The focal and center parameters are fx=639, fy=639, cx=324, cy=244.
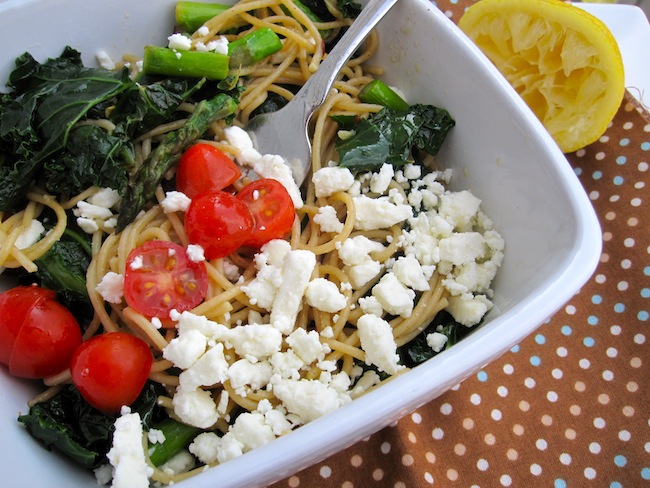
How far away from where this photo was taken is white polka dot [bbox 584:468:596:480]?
2336 millimetres

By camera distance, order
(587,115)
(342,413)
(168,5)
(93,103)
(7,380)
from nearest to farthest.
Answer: (342,413), (7,380), (93,103), (168,5), (587,115)

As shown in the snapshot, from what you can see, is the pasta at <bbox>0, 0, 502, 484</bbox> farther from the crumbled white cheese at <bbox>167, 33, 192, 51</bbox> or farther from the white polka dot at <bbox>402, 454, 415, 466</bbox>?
the white polka dot at <bbox>402, 454, 415, 466</bbox>

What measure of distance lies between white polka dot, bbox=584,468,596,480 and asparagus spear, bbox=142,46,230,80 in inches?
77.9

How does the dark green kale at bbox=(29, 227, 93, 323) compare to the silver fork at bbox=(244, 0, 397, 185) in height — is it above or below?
below

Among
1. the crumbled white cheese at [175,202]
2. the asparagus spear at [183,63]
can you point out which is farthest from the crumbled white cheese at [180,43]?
the crumbled white cheese at [175,202]

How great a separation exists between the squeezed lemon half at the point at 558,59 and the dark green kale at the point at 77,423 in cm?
202

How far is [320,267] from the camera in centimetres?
222

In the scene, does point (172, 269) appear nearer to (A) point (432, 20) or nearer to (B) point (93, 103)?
(B) point (93, 103)

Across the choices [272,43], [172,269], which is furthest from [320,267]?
[272,43]

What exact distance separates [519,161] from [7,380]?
1.81 m

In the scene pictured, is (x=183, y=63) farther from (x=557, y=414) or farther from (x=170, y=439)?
(x=557, y=414)

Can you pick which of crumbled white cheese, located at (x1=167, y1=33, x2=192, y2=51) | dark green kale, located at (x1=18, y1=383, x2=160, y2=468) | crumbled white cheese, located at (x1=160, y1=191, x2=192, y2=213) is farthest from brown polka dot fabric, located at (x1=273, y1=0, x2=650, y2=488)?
crumbled white cheese, located at (x1=167, y1=33, x2=192, y2=51)

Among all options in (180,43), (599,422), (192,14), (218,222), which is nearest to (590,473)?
(599,422)

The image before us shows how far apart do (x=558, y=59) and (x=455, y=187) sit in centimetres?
79
